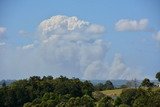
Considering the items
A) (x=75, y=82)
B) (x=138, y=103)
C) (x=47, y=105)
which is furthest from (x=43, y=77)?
(x=138, y=103)

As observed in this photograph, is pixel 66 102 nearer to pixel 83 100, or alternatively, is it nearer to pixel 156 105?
pixel 83 100

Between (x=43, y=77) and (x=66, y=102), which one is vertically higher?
(x=43, y=77)

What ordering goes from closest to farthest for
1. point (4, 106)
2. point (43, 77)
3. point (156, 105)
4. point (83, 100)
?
point (156, 105) → point (83, 100) → point (4, 106) → point (43, 77)

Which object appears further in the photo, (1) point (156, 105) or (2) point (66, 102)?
(2) point (66, 102)

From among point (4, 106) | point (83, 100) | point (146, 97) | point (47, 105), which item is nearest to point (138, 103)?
point (146, 97)

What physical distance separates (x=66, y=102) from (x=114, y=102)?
13523 millimetres

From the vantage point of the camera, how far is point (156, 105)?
122375mm

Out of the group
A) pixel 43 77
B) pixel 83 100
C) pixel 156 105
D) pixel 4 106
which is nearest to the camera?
pixel 156 105

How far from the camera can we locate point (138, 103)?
417ft

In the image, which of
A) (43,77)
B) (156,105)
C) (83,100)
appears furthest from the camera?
(43,77)

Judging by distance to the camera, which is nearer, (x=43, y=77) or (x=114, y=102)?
(x=114, y=102)

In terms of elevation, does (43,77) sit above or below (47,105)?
above

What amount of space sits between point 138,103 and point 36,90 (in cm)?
5419

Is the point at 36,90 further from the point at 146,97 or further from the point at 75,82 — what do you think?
the point at 146,97
